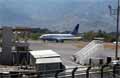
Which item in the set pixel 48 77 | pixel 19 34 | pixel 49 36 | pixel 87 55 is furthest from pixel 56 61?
pixel 49 36

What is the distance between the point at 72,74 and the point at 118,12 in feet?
141

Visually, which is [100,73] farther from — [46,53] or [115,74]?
[46,53]

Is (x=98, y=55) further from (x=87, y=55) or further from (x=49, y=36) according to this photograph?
(x=49, y=36)

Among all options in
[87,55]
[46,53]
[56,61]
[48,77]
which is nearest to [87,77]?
[48,77]

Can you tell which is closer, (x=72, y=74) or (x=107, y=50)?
(x=72, y=74)

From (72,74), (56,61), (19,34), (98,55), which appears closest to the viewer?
(72,74)

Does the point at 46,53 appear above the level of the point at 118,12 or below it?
below

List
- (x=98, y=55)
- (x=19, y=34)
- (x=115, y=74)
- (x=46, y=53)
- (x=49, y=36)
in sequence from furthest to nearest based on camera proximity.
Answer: (x=49, y=36) → (x=19, y=34) → (x=98, y=55) → (x=46, y=53) → (x=115, y=74)

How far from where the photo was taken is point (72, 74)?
16312 mm

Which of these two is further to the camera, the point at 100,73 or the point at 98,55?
the point at 98,55

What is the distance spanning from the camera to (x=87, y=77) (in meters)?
16.8

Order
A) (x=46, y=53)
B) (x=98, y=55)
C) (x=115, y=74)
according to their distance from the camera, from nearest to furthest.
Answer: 1. (x=115, y=74)
2. (x=46, y=53)
3. (x=98, y=55)

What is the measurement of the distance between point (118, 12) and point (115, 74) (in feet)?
137

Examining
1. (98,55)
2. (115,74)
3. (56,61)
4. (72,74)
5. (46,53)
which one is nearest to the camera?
(72,74)
